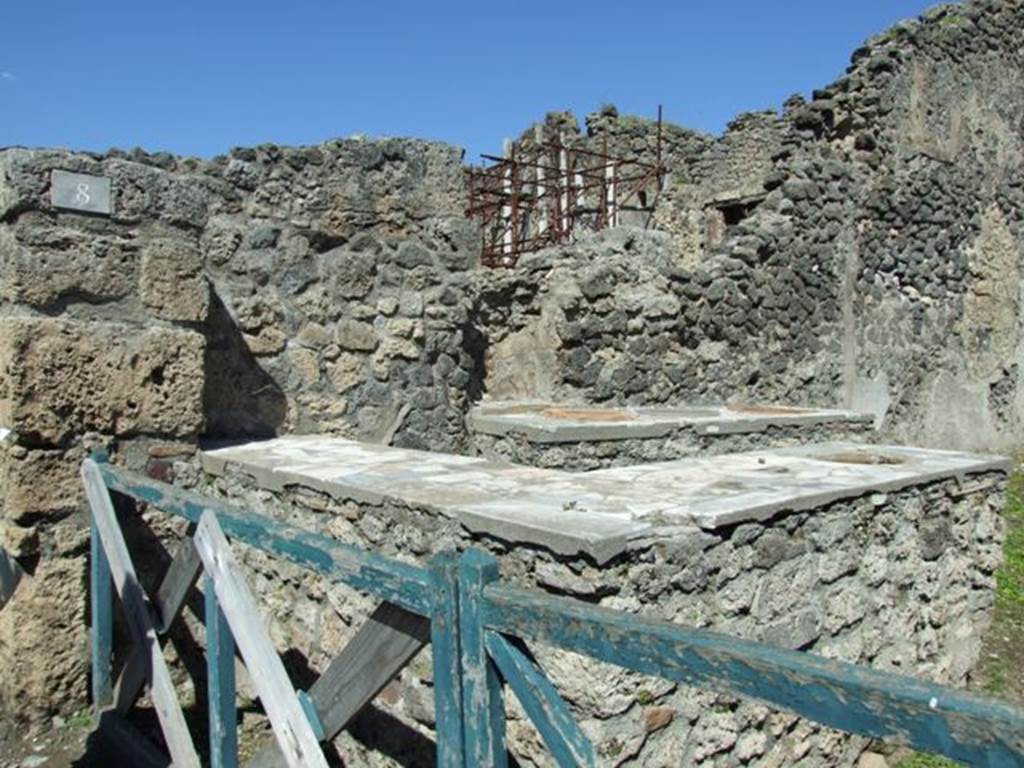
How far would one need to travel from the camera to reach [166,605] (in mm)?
3051

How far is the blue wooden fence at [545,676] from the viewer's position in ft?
3.52

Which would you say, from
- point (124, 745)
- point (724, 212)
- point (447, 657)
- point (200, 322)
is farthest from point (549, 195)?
point (447, 657)

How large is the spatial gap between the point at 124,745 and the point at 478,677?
219 centimetres

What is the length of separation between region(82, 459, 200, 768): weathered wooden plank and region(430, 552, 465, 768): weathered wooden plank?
1.51 metres

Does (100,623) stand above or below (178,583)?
below

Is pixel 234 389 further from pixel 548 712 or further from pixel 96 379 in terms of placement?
pixel 548 712

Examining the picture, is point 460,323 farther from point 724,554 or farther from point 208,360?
point 724,554

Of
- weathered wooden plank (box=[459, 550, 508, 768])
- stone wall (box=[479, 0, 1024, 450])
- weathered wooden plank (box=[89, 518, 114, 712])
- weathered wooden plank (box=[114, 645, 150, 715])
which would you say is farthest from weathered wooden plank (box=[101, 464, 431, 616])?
stone wall (box=[479, 0, 1024, 450])

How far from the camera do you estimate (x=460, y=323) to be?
5.11 m

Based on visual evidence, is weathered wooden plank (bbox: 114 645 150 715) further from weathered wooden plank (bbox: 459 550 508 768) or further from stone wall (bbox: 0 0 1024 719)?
weathered wooden plank (bbox: 459 550 508 768)

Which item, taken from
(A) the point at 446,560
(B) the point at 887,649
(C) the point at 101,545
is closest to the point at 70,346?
(C) the point at 101,545

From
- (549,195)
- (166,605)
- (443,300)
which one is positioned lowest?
(166,605)

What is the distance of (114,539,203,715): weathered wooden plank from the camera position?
2.89 m

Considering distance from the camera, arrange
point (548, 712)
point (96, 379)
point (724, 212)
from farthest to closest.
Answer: point (724, 212) < point (96, 379) < point (548, 712)
